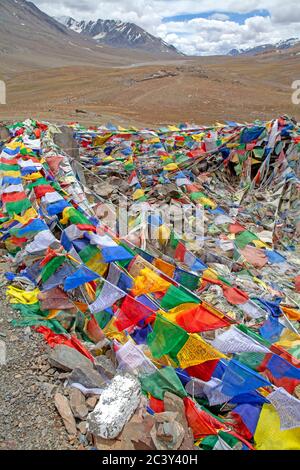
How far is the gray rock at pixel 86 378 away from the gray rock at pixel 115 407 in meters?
0.28

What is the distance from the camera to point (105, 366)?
5.23 m

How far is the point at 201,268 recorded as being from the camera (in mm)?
7820

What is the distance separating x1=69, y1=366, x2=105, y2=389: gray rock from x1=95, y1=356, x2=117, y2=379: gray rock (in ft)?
0.47

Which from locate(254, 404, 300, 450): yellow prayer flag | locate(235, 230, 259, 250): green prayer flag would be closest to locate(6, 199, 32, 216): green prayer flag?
locate(235, 230, 259, 250): green prayer flag

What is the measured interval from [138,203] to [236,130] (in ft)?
23.6

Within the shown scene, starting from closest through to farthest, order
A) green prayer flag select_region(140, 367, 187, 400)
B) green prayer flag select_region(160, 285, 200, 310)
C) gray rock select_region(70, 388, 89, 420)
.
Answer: gray rock select_region(70, 388, 89, 420) → green prayer flag select_region(140, 367, 187, 400) → green prayer flag select_region(160, 285, 200, 310)

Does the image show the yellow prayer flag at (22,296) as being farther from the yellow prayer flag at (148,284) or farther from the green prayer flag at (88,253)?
the yellow prayer flag at (148,284)

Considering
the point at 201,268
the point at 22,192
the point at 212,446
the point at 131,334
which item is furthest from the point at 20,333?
the point at 22,192

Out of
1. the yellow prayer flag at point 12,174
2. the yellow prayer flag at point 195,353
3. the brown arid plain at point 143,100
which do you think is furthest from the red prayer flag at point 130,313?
the brown arid plain at point 143,100

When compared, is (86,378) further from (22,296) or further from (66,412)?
(22,296)

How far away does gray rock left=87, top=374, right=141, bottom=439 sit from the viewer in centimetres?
411

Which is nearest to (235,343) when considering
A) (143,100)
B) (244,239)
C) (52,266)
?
(52,266)

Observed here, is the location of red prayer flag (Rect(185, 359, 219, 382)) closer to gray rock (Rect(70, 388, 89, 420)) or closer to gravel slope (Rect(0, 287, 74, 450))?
gray rock (Rect(70, 388, 89, 420))

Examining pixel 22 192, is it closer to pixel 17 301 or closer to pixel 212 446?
pixel 17 301
